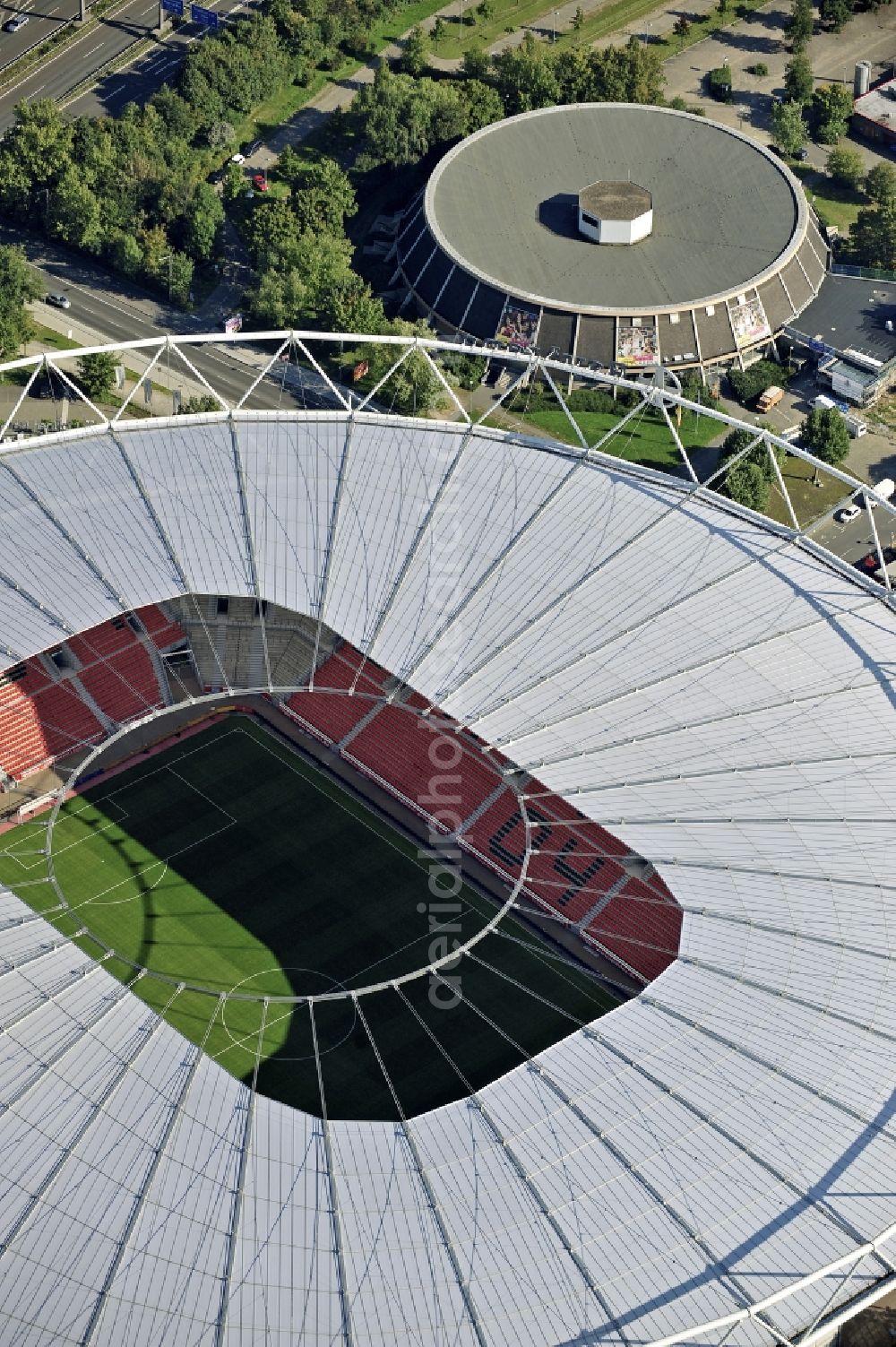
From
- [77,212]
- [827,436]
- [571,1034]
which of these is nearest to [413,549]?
[571,1034]

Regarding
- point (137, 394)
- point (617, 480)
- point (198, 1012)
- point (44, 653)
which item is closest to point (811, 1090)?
point (198, 1012)

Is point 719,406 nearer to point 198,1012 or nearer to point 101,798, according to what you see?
point 101,798

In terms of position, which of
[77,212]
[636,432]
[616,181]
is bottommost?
[636,432]

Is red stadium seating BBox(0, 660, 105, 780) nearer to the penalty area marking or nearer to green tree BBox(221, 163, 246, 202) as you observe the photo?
the penalty area marking

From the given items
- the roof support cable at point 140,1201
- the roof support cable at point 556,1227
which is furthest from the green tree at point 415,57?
the roof support cable at point 556,1227

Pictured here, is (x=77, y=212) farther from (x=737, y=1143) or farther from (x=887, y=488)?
(x=737, y=1143)

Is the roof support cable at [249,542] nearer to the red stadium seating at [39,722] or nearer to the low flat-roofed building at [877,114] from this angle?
the red stadium seating at [39,722]
